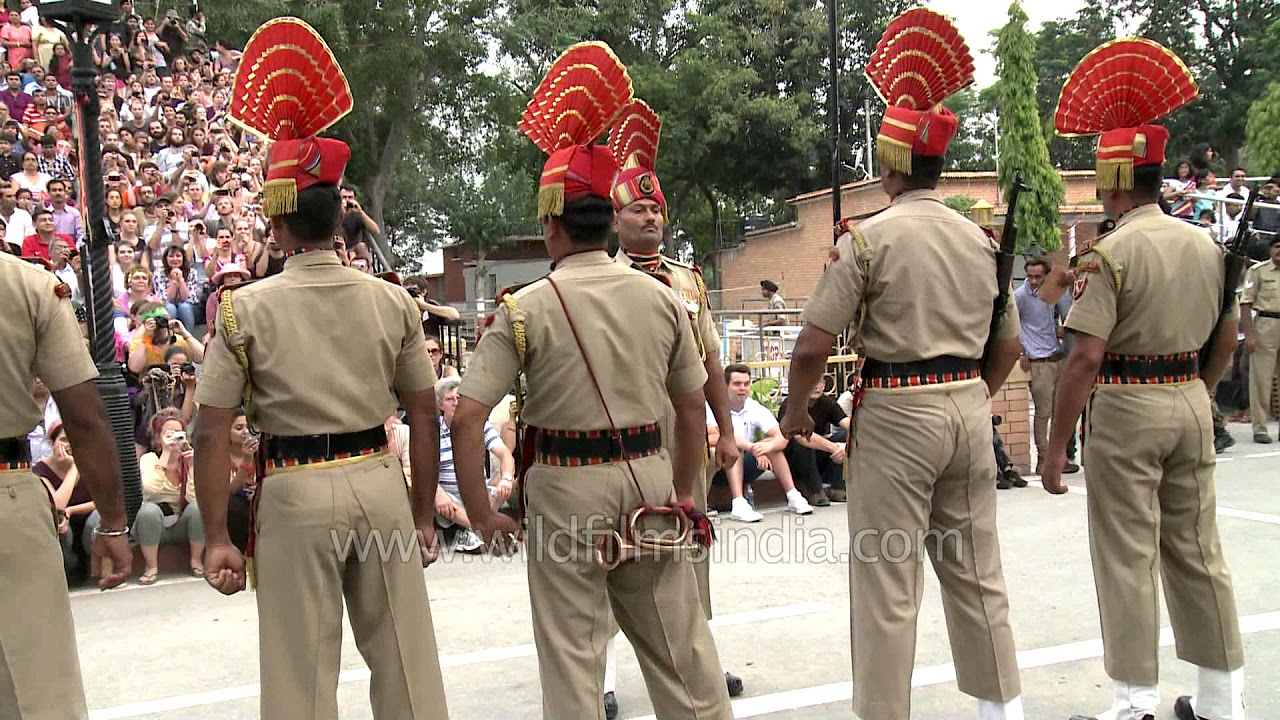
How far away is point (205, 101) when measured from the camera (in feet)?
55.9

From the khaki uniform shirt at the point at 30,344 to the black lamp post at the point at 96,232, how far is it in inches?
166

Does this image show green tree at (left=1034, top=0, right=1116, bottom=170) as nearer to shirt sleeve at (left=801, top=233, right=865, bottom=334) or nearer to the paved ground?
the paved ground

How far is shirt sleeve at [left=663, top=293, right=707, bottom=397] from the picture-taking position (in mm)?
3777

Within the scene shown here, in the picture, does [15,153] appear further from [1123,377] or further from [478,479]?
[1123,377]

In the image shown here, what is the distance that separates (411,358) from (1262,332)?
10.3 meters

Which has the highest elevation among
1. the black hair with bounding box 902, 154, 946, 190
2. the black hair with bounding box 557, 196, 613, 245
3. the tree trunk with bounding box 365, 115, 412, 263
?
the tree trunk with bounding box 365, 115, 412, 263

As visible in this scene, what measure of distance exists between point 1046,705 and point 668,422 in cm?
195

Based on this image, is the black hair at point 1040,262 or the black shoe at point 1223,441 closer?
the black hair at point 1040,262

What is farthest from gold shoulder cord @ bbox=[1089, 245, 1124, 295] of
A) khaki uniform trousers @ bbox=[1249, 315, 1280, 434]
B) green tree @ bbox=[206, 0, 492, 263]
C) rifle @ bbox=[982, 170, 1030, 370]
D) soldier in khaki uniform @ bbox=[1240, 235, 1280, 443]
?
green tree @ bbox=[206, 0, 492, 263]

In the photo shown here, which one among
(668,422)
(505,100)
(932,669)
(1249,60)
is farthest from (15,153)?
(1249,60)

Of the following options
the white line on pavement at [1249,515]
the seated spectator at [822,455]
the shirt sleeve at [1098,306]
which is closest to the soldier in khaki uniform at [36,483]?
the shirt sleeve at [1098,306]

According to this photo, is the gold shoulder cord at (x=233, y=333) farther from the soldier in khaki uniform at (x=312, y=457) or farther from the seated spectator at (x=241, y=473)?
the seated spectator at (x=241, y=473)

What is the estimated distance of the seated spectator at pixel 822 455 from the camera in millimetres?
9000

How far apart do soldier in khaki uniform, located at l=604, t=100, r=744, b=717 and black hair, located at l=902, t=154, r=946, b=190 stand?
0.99 metres
